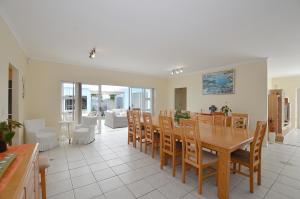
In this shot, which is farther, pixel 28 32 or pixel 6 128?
pixel 28 32

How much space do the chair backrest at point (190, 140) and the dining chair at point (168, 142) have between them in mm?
295

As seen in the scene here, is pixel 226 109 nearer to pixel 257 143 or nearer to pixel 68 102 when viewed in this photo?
pixel 257 143

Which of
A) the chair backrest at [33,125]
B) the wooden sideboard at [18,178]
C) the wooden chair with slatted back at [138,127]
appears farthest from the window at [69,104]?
the wooden sideboard at [18,178]

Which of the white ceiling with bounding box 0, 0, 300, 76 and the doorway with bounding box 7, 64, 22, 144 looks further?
the doorway with bounding box 7, 64, 22, 144

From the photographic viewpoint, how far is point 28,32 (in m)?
2.68

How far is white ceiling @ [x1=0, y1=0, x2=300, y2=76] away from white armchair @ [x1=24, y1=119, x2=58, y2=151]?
74.5 inches

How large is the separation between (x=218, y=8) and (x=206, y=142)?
1.82 meters

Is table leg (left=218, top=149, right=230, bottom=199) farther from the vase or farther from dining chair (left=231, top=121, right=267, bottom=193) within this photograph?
the vase

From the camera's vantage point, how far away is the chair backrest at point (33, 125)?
3720mm

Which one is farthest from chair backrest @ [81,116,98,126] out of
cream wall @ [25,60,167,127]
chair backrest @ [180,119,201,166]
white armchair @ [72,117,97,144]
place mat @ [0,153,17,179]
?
place mat @ [0,153,17,179]

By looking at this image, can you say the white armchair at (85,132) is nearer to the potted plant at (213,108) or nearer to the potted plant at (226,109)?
the potted plant at (213,108)

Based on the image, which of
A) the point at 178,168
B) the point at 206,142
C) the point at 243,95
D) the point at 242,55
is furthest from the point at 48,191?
the point at 243,95

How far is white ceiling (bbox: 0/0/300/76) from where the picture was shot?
74.7 inches

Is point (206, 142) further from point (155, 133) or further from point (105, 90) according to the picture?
point (105, 90)
